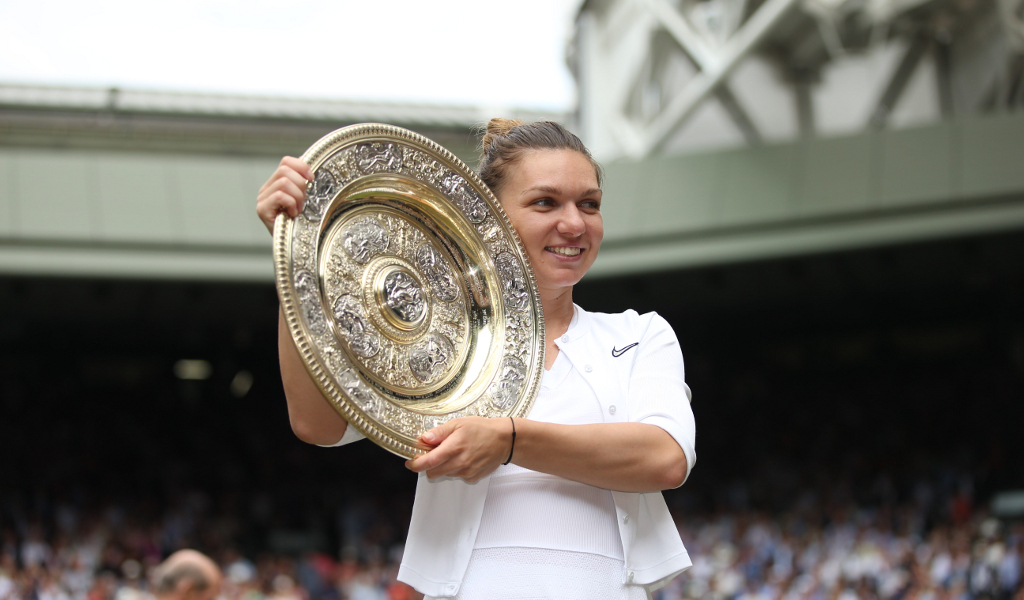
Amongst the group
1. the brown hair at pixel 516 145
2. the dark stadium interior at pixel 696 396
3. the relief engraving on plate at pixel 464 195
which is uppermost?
the dark stadium interior at pixel 696 396

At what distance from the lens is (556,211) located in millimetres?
1828

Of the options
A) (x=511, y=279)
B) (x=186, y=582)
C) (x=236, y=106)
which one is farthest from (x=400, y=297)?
(x=236, y=106)

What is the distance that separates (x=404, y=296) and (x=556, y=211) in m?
0.32

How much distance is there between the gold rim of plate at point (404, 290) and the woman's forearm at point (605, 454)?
169 millimetres

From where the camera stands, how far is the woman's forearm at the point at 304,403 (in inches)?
62.0

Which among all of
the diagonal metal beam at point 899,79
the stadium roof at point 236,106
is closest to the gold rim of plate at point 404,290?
the stadium roof at point 236,106

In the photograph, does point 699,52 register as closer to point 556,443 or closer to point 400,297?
point 400,297

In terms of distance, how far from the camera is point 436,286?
6.10 ft

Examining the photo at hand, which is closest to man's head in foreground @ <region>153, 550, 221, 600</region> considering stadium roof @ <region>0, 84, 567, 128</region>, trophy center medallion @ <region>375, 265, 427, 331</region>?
trophy center medallion @ <region>375, 265, 427, 331</region>

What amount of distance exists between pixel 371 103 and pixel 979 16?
10.7 meters

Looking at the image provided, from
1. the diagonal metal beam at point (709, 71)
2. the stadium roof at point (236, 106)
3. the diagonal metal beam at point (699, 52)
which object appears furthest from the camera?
the stadium roof at point (236, 106)

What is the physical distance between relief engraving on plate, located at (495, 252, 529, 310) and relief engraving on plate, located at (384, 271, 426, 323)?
0.16m

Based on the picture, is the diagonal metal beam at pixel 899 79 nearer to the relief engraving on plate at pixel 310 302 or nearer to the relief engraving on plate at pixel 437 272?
the relief engraving on plate at pixel 437 272

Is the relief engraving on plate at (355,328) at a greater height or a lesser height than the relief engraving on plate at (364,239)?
lesser
